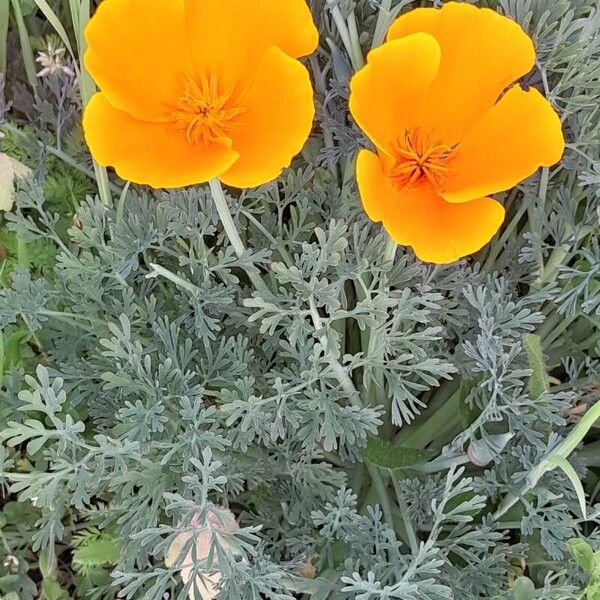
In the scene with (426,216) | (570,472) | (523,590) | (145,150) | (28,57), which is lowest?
(523,590)

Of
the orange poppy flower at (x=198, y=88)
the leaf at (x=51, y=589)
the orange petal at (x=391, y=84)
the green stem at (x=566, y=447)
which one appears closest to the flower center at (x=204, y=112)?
the orange poppy flower at (x=198, y=88)

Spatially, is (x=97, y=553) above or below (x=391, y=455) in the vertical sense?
below

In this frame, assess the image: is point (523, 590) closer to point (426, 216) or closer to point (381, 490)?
point (381, 490)

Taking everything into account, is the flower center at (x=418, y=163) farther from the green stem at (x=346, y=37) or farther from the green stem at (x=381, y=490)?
the green stem at (x=381, y=490)

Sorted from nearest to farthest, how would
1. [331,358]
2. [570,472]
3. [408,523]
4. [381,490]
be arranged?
[570,472] → [331,358] → [408,523] → [381,490]

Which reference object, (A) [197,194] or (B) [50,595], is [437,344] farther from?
(B) [50,595]

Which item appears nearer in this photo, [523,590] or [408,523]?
[523,590]

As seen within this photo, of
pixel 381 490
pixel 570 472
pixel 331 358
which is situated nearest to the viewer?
pixel 570 472

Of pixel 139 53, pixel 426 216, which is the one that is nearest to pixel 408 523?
pixel 426 216
